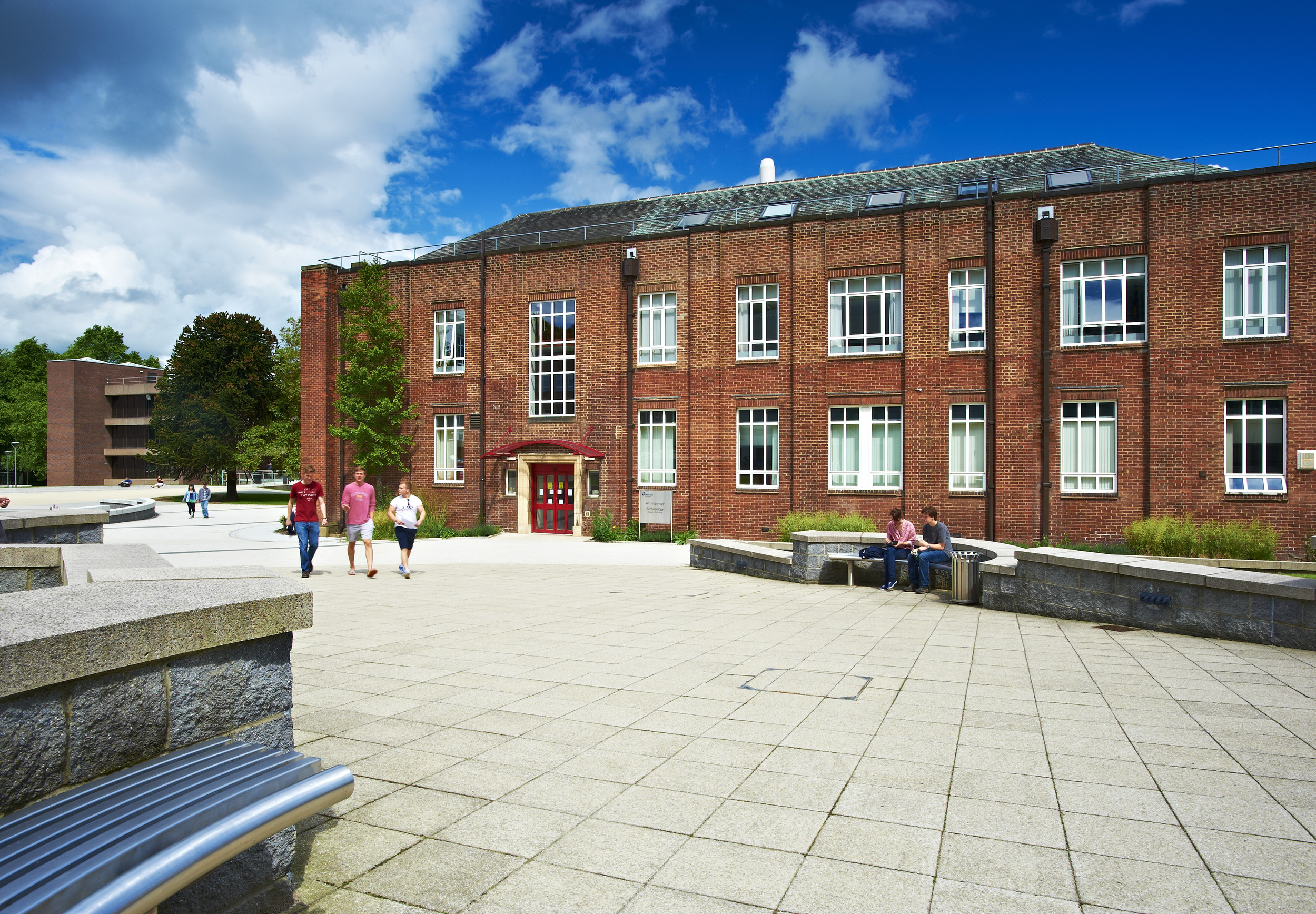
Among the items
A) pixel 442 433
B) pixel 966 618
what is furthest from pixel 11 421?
pixel 966 618

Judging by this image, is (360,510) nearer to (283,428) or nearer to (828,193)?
(828,193)

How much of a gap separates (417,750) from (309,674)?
2.26 metres

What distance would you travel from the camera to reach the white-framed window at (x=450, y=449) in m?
27.6

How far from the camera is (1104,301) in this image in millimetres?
21188

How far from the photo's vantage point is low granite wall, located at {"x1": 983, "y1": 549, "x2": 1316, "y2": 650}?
797 centimetres

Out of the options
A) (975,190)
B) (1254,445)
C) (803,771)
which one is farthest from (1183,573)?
(975,190)

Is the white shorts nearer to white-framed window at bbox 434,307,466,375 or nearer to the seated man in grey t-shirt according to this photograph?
the seated man in grey t-shirt

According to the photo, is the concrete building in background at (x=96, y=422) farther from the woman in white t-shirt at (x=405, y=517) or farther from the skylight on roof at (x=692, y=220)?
the woman in white t-shirt at (x=405, y=517)

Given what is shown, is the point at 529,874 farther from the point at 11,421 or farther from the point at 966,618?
the point at 11,421

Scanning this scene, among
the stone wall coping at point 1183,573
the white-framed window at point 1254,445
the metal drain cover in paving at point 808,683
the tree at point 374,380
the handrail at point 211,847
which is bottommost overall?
the metal drain cover in paving at point 808,683

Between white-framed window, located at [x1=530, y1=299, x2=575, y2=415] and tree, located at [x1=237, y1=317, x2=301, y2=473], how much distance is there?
29.4 meters

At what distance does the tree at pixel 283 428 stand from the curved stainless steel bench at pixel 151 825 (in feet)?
169

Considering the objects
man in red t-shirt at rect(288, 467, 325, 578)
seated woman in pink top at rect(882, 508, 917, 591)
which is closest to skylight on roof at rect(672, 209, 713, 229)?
seated woman in pink top at rect(882, 508, 917, 591)

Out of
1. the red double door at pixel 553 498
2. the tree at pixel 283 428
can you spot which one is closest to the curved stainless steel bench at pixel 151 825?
the red double door at pixel 553 498
